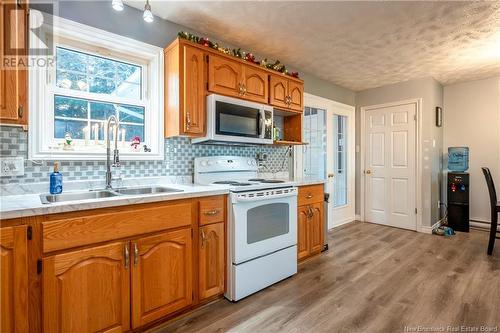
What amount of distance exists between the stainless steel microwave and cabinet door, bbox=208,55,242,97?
0.08 meters

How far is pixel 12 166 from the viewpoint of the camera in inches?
65.4

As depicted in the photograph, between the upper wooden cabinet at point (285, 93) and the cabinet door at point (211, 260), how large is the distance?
5.03 ft

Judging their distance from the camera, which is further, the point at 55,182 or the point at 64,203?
the point at 55,182

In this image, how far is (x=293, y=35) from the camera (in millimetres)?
2691

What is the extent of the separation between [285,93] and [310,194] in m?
1.18

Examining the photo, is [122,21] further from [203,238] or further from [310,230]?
[310,230]

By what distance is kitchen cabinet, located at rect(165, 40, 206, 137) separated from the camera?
7.03 feet

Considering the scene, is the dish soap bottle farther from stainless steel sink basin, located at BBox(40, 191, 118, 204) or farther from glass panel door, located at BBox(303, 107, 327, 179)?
glass panel door, located at BBox(303, 107, 327, 179)

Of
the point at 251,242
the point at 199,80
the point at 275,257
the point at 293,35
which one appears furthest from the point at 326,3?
the point at 275,257

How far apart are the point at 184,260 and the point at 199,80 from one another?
4.73ft

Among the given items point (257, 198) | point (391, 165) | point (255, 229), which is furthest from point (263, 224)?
point (391, 165)

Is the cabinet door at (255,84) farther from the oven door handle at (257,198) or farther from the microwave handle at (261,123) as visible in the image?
the oven door handle at (257,198)

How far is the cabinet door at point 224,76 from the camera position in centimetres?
229

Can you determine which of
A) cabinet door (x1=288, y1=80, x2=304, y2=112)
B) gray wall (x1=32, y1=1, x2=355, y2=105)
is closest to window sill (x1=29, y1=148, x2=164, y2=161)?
gray wall (x1=32, y1=1, x2=355, y2=105)
